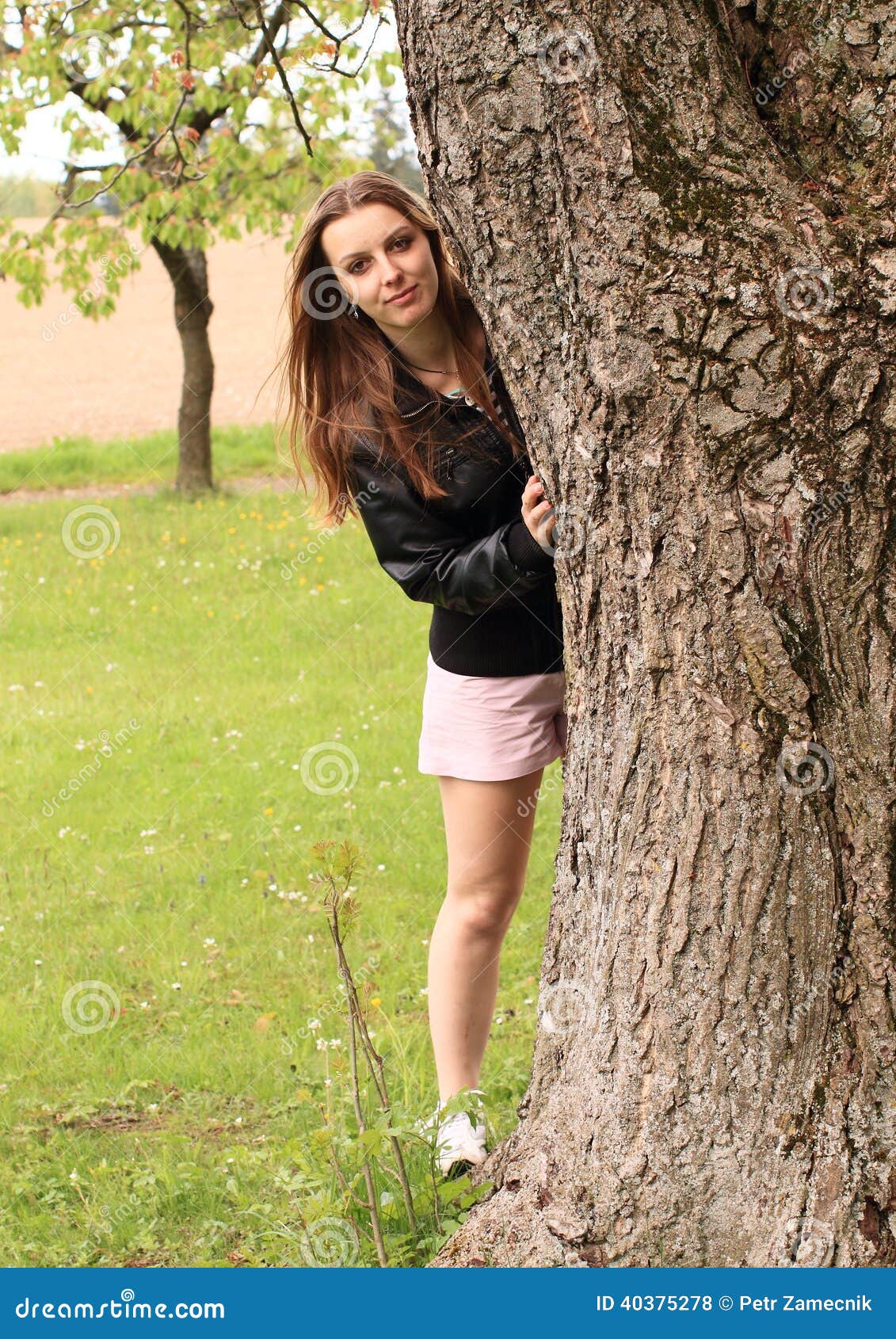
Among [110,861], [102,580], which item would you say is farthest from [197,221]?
[110,861]

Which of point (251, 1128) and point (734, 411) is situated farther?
point (251, 1128)

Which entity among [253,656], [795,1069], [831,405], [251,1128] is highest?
[831,405]

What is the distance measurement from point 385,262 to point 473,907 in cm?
133

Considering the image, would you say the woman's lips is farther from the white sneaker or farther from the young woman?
the white sneaker

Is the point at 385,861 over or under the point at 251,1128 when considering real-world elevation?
over

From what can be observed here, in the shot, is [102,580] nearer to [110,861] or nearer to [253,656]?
[253,656]

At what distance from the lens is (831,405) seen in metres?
1.79

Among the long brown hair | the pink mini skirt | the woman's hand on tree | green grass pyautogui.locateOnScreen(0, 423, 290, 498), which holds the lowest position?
the pink mini skirt

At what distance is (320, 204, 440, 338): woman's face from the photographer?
8.10 ft

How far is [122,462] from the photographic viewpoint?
1362 cm

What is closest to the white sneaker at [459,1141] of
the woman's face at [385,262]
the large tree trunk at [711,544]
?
the large tree trunk at [711,544]

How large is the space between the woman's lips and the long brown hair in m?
0.09

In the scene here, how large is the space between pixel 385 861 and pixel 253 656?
2.80 meters

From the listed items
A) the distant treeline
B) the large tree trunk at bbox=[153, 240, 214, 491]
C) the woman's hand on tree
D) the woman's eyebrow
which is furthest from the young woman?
the large tree trunk at bbox=[153, 240, 214, 491]
